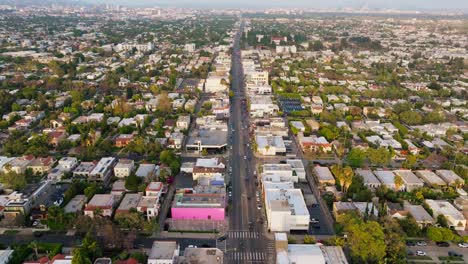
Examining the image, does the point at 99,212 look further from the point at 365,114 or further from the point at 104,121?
the point at 365,114

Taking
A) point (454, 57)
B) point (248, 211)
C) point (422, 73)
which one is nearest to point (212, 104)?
point (248, 211)

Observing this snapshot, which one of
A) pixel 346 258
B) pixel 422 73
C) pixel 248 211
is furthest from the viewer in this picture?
pixel 422 73

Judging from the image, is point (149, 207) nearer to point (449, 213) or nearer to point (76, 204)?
point (76, 204)

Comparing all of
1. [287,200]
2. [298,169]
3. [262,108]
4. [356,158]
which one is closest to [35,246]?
[287,200]

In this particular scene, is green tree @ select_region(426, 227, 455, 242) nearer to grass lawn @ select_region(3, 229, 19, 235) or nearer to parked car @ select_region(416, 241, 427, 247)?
parked car @ select_region(416, 241, 427, 247)

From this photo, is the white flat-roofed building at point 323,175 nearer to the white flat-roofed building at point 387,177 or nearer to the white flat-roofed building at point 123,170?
the white flat-roofed building at point 387,177

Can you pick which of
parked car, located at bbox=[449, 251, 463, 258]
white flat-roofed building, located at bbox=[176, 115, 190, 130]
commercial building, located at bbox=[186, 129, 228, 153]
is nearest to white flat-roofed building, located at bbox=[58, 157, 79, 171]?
commercial building, located at bbox=[186, 129, 228, 153]
